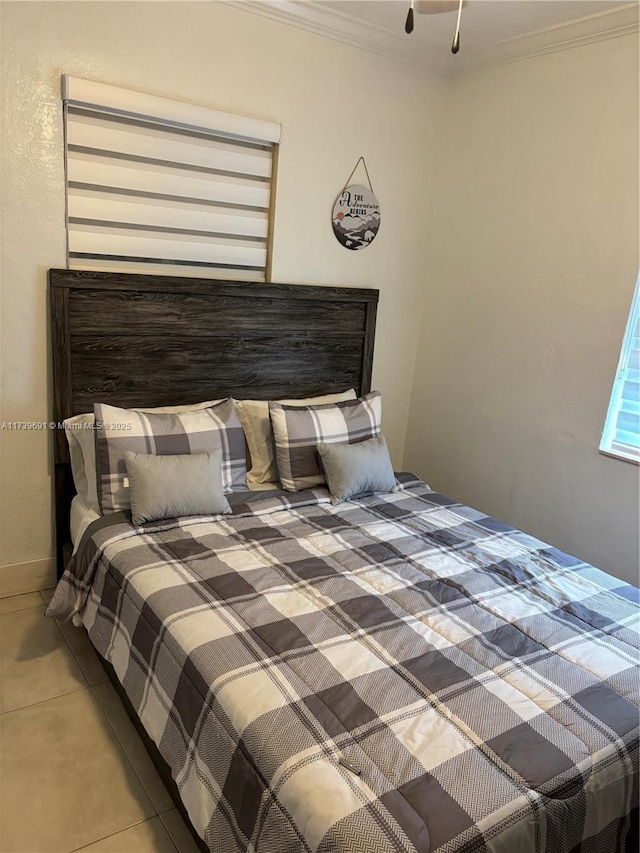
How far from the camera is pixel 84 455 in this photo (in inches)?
97.0

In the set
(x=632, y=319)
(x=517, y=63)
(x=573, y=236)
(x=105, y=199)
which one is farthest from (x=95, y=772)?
(x=517, y=63)

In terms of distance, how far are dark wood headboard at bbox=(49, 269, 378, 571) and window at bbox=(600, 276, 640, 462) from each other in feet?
4.11

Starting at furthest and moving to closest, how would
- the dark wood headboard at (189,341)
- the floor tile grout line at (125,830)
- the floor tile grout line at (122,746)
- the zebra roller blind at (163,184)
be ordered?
the dark wood headboard at (189,341)
the zebra roller blind at (163,184)
the floor tile grout line at (122,746)
the floor tile grout line at (125,830)

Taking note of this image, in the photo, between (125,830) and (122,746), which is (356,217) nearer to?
(122,746)

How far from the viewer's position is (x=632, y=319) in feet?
8.46

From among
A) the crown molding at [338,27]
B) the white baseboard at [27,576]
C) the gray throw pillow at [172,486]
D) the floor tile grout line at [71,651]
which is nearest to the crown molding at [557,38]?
the crown molding at [338,27]

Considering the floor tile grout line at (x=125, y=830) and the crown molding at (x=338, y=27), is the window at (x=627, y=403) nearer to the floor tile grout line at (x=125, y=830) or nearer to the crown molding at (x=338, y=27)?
the crown molding at (x=338, y=27)

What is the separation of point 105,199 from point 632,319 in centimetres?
220

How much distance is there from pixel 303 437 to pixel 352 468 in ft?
0.83

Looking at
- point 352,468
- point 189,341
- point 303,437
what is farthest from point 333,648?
point 189,341

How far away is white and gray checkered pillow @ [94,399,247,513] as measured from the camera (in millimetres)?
2332

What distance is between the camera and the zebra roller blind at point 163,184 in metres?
2.39

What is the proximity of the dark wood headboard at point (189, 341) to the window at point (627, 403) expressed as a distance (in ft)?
4.11

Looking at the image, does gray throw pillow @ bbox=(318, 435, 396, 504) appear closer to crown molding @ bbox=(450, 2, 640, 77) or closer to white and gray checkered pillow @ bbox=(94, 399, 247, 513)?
white and gray checkered pillow @ bbox=(94, 399, 247, 513)
